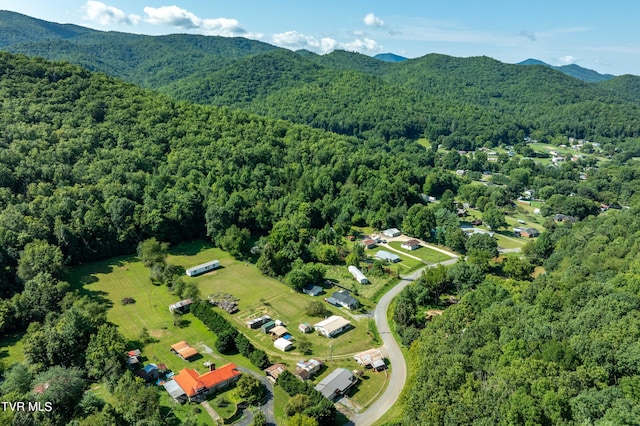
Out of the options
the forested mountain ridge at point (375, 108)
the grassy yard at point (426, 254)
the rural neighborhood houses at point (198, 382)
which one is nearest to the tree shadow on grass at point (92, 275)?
the rural neighborhood houses at point (198, 382)

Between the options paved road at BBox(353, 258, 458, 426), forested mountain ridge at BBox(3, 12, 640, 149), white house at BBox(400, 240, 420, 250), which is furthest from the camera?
forested mountain ridge at BBox(3, 12, 640, 149)

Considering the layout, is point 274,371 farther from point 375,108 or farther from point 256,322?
point 375,108

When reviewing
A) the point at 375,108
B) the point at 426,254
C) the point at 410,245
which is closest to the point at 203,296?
the point at 410,245

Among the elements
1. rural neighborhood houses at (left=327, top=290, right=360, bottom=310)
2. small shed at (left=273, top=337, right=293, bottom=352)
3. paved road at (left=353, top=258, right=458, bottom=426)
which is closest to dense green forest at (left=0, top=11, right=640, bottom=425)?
paved road at (left=353, top=258, right=458, bottom=426)

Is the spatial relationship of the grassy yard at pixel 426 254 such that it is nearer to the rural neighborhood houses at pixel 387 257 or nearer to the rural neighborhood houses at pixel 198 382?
the rural neighborhood houses at pixel 387 257

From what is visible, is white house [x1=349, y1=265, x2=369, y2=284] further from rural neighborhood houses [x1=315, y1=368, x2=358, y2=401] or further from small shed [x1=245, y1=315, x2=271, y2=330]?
rural neighborhood houses [x1=315, y1=368, x2=358, y2=401]

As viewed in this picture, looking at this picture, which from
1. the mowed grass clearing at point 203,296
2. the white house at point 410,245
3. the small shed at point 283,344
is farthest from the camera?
the white house at point 410,245
